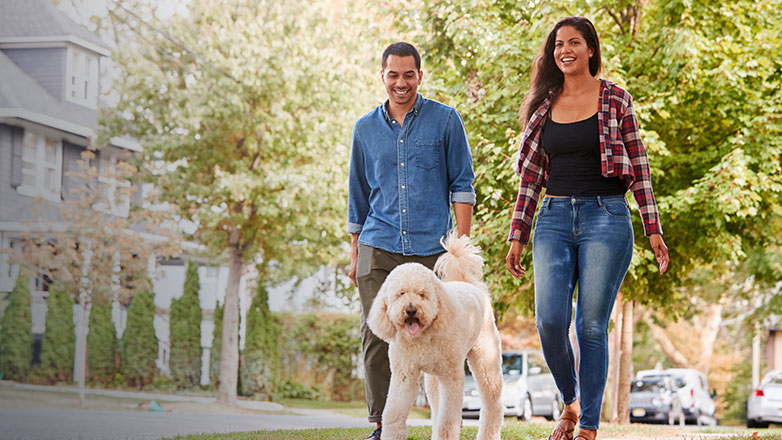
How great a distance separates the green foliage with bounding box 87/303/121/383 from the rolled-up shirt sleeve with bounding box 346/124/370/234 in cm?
1291

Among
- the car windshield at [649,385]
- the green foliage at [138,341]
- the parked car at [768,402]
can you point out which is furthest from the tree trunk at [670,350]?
the green foliage at [138,341]

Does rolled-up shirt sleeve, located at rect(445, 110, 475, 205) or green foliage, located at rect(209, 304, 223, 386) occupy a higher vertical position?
rolled-up shirt sleeve, located at rect(445, 110, 475, 205)

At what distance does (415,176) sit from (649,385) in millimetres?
18066

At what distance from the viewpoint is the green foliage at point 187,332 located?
18.5 meters

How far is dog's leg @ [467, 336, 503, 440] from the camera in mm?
4215

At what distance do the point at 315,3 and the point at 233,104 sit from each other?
9.34ft

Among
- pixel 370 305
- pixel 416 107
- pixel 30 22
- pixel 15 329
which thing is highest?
pixel 30 22

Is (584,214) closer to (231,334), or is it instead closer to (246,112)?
(246,112)

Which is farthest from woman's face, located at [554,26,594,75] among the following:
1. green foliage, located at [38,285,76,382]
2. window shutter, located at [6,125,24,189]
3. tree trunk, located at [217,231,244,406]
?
tree trunk, located at [217,231,244,406]

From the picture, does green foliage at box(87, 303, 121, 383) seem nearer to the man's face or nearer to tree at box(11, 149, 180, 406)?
tree at box(11, 149, 180, 406)

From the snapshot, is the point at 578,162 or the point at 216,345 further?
the point at 216,345

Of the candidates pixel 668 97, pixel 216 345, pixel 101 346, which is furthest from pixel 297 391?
pixel 668 97

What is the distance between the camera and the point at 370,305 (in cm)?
448

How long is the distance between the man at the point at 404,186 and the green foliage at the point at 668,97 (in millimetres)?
5605
